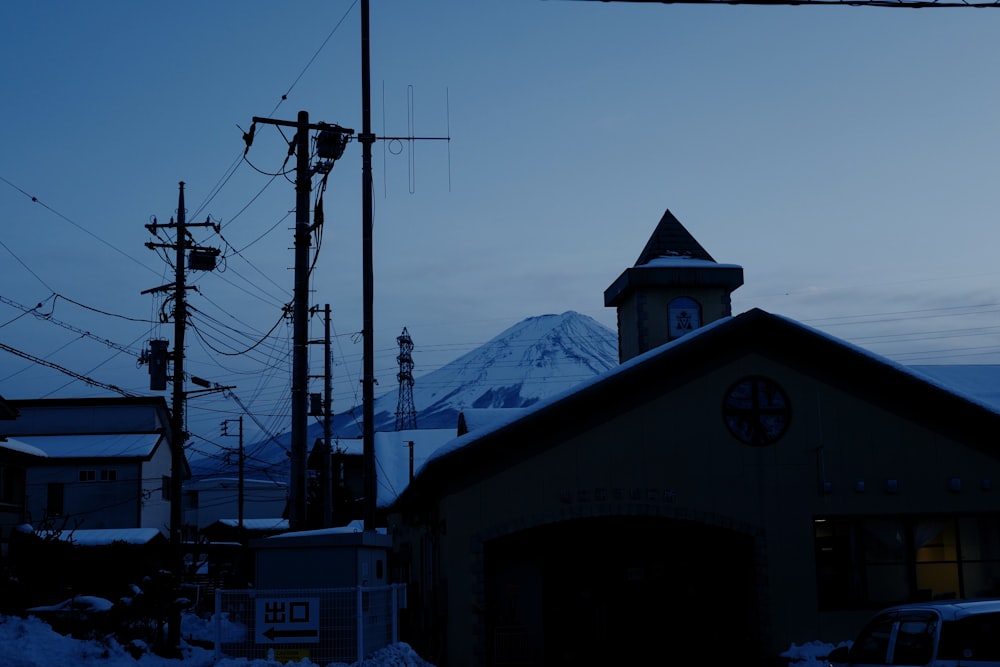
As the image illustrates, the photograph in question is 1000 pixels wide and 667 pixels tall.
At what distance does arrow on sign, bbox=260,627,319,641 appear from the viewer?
16.7 meters

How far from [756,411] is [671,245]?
41.7 feet

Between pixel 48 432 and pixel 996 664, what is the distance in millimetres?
68810

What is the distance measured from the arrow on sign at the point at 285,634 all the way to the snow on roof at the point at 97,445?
48319mm

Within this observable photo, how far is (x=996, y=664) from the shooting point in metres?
10.4

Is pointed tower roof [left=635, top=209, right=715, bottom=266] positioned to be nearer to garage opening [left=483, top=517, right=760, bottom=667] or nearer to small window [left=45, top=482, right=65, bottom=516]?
garage opening [left=483, top=517, right=760, bottom=667]

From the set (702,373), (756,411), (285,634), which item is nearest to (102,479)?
(702,373)

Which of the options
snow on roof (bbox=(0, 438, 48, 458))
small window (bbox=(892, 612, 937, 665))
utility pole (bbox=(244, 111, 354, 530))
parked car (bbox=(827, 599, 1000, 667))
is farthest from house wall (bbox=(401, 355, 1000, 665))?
snow on roof (bbox=(0, 438, 48, 458))

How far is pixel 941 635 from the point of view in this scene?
1080cm

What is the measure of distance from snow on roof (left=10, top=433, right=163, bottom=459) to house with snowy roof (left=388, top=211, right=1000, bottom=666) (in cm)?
4222

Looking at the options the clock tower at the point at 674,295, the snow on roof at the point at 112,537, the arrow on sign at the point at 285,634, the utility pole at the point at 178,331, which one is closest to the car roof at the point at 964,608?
the arrow on sign at the point at 285,634

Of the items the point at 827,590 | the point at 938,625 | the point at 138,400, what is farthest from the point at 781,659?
the point at 138,400

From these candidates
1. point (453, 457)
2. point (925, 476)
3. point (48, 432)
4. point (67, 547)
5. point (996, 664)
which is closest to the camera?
point (996, 664)

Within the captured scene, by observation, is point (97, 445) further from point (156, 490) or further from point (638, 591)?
point (638, 591)

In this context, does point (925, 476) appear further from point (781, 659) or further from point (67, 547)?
point (67, 547)
